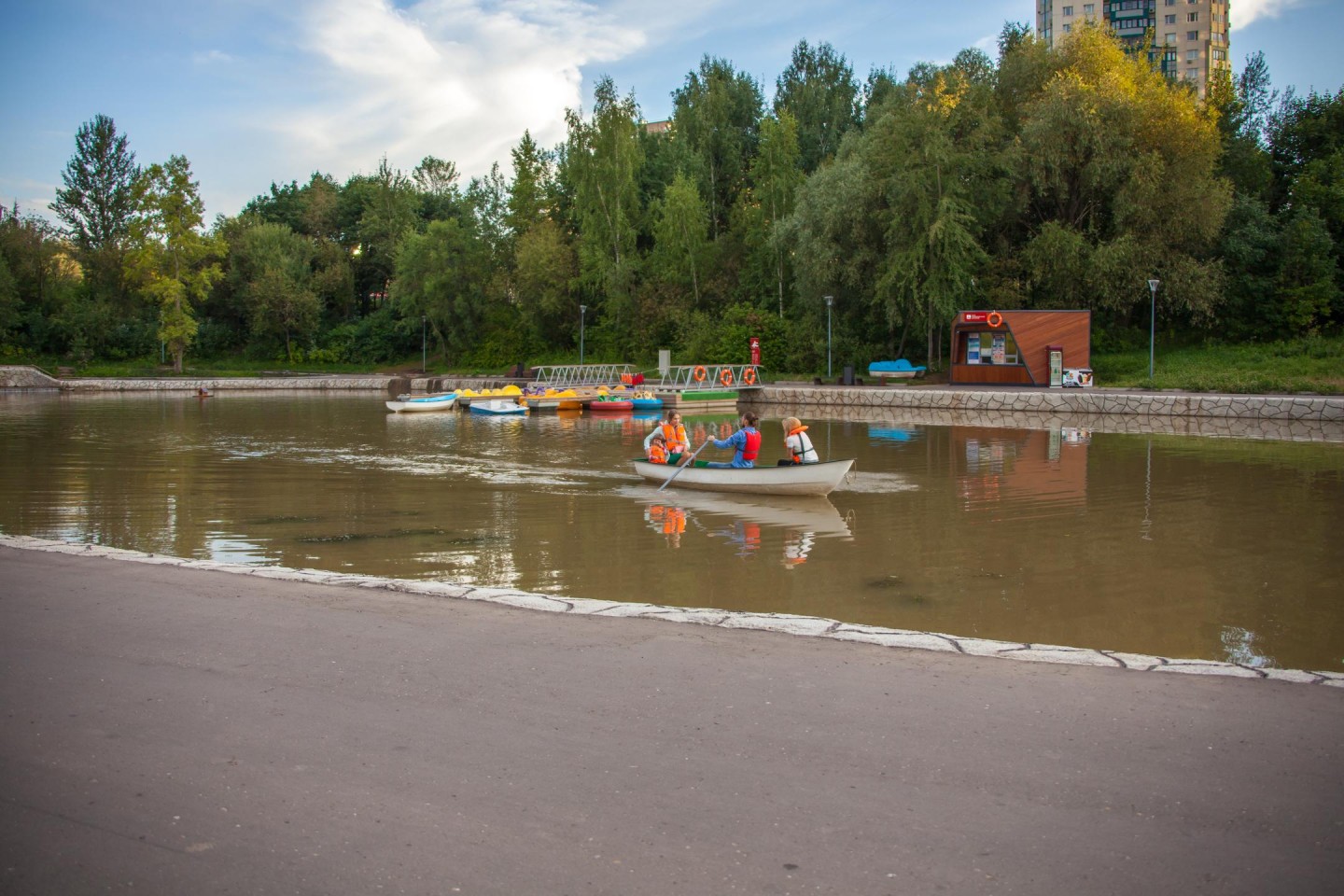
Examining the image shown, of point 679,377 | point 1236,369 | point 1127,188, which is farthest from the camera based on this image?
point 679,377

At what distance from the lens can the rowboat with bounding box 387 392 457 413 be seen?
4053cm

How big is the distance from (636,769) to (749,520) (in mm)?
10781

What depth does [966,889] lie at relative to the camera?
11.5 ft

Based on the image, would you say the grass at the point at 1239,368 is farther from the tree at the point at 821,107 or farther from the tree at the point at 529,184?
the tree at the point at 529,184

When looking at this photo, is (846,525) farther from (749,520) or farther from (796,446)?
(796,446)

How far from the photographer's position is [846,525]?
567 inches

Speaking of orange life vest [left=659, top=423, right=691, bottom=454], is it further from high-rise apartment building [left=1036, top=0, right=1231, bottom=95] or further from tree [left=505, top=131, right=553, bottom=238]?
high-rise apartment building [left=1036, top=0, right=1231, bottom=95]

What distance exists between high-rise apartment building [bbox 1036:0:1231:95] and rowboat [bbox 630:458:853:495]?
4262 inches

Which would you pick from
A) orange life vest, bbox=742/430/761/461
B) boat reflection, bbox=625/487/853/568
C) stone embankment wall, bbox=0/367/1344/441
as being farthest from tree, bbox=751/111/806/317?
boat reflection, bbox=625/487/853/568

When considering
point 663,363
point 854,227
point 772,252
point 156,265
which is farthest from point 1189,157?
point 156,265

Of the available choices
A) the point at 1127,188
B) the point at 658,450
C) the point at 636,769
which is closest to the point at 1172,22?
the point at 1127,188

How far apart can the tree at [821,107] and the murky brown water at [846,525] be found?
41.5 m

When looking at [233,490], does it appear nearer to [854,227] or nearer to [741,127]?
[854,227]

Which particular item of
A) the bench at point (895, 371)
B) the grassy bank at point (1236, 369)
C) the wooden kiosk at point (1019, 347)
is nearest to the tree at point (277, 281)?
the grassy bank at point (1236, 369)
